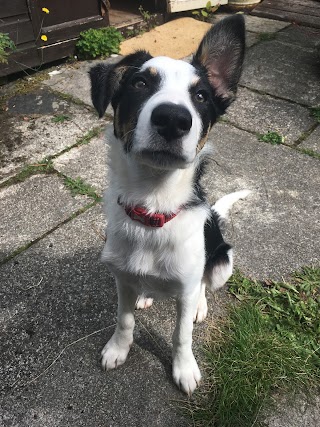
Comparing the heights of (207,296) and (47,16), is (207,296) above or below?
below

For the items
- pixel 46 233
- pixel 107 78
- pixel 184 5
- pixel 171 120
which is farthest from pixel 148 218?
pixel 184 5

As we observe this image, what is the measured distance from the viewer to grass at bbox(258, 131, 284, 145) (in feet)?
13.6

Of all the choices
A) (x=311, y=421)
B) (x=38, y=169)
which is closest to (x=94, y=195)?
(x=38, y=169)

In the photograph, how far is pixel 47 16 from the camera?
208 inches

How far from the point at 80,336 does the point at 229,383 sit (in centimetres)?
96

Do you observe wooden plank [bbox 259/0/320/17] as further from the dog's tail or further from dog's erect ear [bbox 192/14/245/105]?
dog's erect ear [bbox 192/14/245/105]

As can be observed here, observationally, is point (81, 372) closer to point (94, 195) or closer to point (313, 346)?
point (313, 346)

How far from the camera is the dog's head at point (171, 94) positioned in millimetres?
1608

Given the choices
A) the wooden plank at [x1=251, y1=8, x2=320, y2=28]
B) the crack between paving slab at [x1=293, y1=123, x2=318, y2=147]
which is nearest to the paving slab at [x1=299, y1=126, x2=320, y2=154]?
the crack between paving slab at [x1=293, y1=123, x2=318, y2=147]

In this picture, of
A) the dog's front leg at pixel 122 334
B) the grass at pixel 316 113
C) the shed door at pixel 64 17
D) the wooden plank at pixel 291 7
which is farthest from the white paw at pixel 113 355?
the wooden plank at pixel 291 7

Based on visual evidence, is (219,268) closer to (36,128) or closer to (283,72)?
(36,128)

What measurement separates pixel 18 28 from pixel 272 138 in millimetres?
3480

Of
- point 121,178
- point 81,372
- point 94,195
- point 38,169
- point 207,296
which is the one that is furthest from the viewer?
point 38,169

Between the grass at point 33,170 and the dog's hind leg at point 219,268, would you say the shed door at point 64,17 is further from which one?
the dog's hind leg at point 219,268
